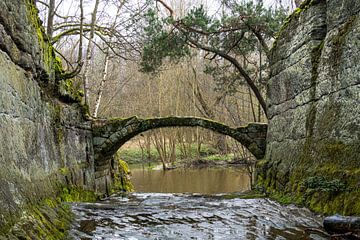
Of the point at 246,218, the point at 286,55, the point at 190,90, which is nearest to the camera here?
the point at 246,218

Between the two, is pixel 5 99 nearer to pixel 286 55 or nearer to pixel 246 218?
pixel 246 218

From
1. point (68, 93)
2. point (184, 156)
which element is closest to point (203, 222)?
point (68, 93)

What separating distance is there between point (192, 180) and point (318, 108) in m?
9.88

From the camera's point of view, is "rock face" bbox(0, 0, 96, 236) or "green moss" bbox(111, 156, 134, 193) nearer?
"rock face" bbox(0, 0, 96, 236)

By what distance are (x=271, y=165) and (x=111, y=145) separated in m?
3.88

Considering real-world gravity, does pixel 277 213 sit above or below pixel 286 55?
below

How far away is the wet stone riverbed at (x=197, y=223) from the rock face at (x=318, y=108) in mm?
439

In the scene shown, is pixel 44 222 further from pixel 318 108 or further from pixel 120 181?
pixel 120 181

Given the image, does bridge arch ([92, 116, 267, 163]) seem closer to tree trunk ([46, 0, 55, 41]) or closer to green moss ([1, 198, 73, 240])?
tree trunk ([46, 0, 55, 41])

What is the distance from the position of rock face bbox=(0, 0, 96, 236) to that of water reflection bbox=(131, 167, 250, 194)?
722 centimetres

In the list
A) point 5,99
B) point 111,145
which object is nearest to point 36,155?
point 5,99

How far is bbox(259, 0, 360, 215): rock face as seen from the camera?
473 cm

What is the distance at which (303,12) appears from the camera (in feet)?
21.9

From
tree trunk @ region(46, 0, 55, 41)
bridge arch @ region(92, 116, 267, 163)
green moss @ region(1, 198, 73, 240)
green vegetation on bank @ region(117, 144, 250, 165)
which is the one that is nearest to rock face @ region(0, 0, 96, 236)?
green moss @ region(1, 198, 73, 240)
